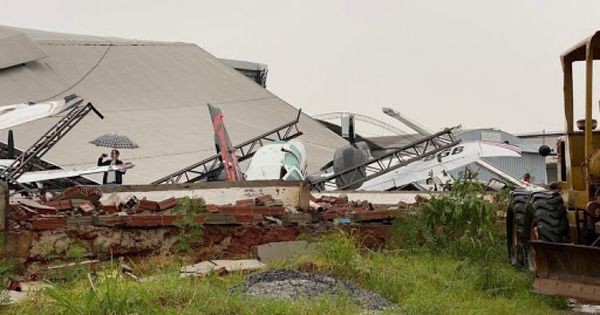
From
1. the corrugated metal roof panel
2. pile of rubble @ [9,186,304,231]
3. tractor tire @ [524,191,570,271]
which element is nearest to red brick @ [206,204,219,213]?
pile of rubble @ [9,186,304,231]

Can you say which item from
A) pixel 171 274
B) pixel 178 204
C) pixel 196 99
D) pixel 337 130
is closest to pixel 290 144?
pixel 178 204

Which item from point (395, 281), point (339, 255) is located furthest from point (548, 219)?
point (339, 255)

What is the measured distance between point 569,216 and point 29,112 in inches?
555

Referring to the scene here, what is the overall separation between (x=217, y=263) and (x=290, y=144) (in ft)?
45.5

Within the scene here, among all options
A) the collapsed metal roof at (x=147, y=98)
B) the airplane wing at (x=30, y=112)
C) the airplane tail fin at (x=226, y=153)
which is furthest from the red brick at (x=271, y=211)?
the collapsed metal roof at (x=147, y=98)

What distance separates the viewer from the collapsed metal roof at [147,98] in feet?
127

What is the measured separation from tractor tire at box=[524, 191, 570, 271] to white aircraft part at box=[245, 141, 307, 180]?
1320 cm

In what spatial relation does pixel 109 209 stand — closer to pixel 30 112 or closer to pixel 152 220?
pixel 152 220

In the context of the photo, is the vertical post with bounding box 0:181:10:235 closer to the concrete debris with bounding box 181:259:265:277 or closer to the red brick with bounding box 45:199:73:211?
the red brick with bounding box 45:199:73:211

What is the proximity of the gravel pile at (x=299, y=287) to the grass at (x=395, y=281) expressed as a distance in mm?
212

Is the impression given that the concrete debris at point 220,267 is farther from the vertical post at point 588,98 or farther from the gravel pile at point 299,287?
the vertical post at point 588,98

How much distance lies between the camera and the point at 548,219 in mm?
9492

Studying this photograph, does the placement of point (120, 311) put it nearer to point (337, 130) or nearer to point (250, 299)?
point (250, 299)

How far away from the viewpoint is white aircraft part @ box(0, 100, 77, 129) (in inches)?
794
